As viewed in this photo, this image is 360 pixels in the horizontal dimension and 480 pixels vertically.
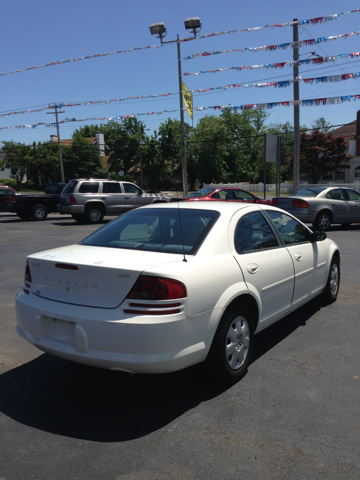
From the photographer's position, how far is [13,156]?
62.3 meters

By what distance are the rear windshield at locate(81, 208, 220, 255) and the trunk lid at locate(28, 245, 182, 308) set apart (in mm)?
209

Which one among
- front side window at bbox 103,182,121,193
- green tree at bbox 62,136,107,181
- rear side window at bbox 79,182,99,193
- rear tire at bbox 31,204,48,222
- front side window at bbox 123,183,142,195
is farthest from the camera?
green tree at bbox 62,136,107,181

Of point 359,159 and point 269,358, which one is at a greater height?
point 359,159

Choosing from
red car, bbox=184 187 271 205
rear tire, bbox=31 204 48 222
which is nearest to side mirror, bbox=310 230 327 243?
red car, bbox=184 187 271 205

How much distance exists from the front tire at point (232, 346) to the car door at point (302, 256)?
42.6 inches

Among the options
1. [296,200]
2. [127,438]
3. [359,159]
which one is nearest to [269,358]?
[127,438]

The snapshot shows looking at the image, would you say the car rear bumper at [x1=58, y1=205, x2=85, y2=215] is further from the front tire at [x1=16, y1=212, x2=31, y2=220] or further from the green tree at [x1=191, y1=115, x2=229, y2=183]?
the green tree at [x1=191, y1=115, x2=229, y2=183]

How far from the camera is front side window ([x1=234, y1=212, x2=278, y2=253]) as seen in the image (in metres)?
3.82

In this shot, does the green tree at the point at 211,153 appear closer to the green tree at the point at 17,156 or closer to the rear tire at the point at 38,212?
the green tree at the point at 17,156

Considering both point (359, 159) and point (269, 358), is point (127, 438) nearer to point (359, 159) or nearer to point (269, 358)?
point (269, 358)

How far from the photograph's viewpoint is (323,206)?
1359cm

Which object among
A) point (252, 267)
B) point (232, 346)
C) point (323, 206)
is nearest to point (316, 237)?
point (252, 267)

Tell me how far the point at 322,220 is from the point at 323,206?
1.60 feet

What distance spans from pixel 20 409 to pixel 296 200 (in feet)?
38.8
